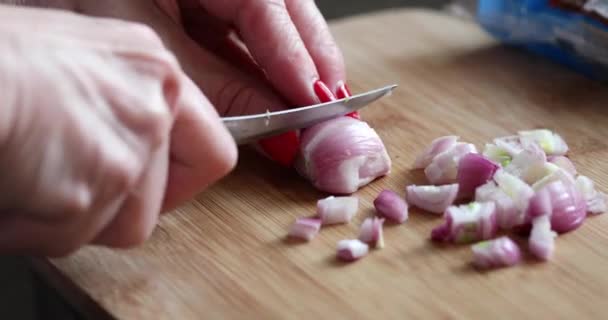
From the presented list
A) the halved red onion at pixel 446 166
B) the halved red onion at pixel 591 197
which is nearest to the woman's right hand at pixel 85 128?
the halved red onion at pixel 446 166

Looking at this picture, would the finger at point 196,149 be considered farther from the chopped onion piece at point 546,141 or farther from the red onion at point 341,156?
the chopped onion piece at point 546,141

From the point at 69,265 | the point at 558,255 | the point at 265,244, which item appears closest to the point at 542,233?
the point at 558,255

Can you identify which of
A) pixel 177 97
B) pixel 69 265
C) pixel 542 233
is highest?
pixel 177 97

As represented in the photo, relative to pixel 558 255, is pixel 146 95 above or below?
above

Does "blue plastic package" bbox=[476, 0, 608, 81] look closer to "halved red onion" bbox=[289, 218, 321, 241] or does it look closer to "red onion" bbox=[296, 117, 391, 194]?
"red onion" bbox=[296, 117, 391, 194]

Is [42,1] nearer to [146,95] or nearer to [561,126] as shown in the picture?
[146,95]

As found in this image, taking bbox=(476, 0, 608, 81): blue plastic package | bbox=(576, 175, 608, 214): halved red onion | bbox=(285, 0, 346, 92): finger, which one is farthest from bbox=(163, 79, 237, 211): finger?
bbox=(476, 0, 608, 81): blue plastic package
